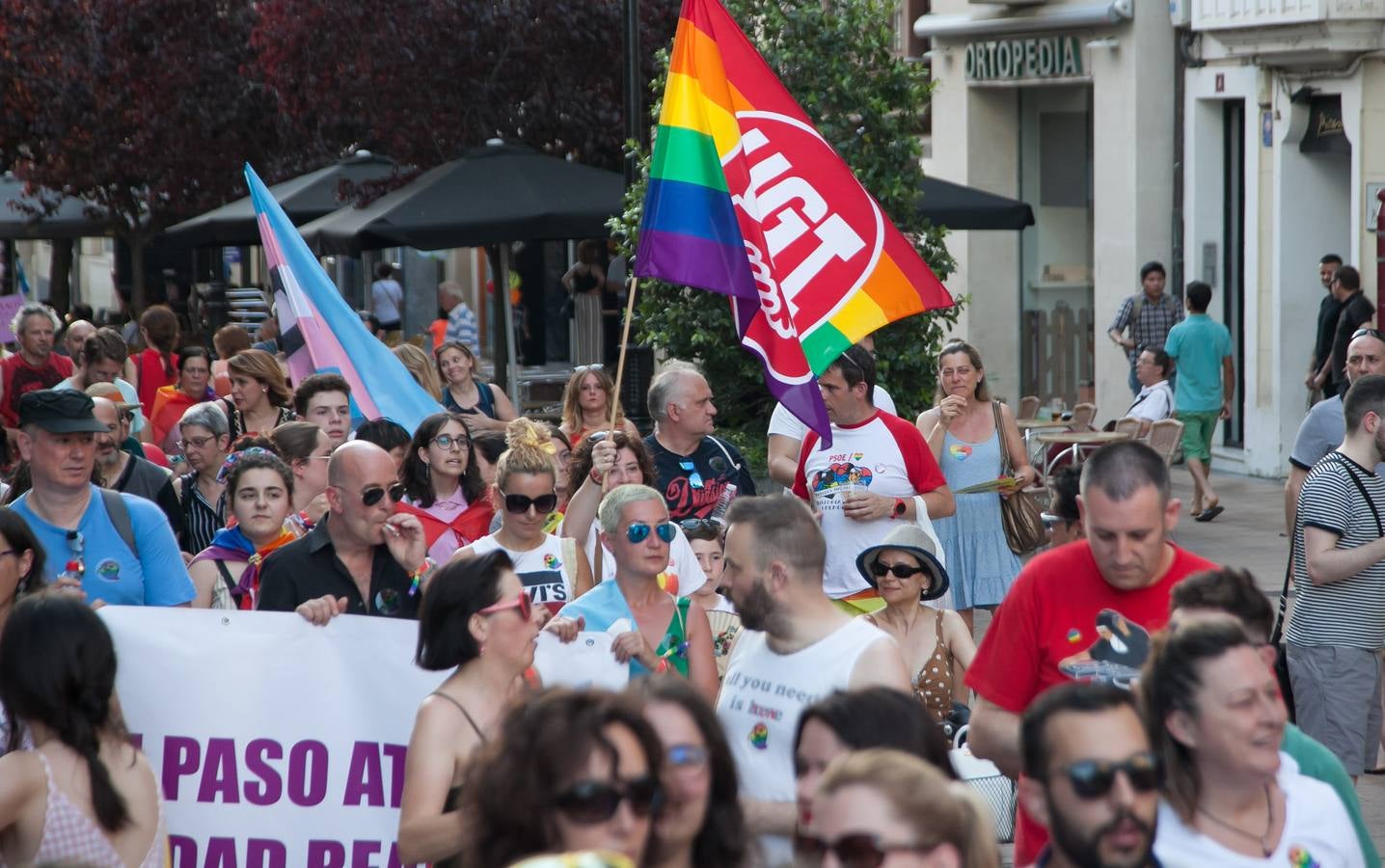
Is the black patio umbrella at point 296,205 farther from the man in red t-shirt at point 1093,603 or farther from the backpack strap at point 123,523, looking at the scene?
the man in red t-shirt at point 1093,603

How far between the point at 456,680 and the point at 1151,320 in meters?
14.3

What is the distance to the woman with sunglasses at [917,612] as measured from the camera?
281 inches

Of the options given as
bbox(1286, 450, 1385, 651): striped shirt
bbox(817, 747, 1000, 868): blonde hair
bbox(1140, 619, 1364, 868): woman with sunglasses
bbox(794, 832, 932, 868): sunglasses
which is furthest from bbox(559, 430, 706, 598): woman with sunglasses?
bbox(794, 832, 932, 868): sunglasses

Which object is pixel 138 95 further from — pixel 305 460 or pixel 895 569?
pixel 895 569

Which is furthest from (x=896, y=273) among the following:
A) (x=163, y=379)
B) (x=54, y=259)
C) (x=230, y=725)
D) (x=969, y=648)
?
(x=54, y=259)

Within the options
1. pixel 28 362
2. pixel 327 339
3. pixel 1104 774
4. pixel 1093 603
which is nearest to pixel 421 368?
pixel 327 339

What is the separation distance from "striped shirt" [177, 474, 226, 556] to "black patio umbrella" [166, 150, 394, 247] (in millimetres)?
10475

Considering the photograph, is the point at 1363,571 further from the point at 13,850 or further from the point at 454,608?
the point at 13,850

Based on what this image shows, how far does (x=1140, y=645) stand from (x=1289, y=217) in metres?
14.7

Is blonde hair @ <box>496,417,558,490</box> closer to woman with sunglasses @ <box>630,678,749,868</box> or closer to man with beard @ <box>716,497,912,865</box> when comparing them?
man with beard @ <box>716,497,912,865</box>

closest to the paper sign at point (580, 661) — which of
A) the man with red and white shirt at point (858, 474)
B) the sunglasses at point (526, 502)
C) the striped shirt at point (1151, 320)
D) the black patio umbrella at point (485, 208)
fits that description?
the sunglasses at point (526, 502)

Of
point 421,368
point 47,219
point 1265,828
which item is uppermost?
point 47,219

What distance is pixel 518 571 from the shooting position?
6926 millimetres

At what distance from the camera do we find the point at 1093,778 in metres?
3.57
